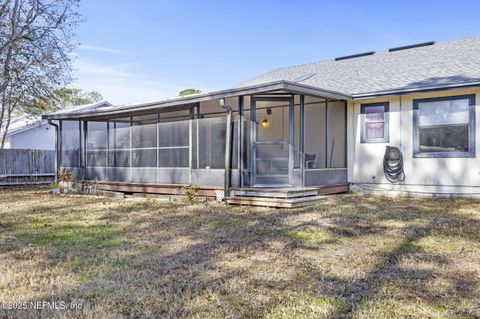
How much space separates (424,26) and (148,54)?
1482 cm

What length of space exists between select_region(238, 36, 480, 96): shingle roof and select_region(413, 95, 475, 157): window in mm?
515


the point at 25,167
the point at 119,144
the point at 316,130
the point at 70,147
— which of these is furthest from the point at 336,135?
the point at 25,167

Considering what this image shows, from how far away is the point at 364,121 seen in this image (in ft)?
34.7

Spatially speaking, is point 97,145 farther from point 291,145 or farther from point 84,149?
point 291,145

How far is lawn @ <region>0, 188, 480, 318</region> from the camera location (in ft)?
9.50

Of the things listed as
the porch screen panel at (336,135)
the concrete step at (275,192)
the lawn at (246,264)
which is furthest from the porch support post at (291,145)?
→ the porch screen panel at (336,135)

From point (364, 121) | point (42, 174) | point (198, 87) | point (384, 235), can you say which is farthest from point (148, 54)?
point (384, 235)

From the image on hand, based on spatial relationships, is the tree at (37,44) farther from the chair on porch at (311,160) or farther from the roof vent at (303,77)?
the chair on porch at (311,160)

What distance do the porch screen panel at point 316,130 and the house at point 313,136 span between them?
0.03 m

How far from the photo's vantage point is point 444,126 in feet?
30.6

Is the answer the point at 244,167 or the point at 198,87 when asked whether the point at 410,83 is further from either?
the point at 198,87

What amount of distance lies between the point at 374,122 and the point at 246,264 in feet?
24.9

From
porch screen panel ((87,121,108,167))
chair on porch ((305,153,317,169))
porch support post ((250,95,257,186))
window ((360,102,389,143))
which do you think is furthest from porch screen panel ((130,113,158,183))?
window ((360,102,389,143))

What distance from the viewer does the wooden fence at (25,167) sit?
16253mm
